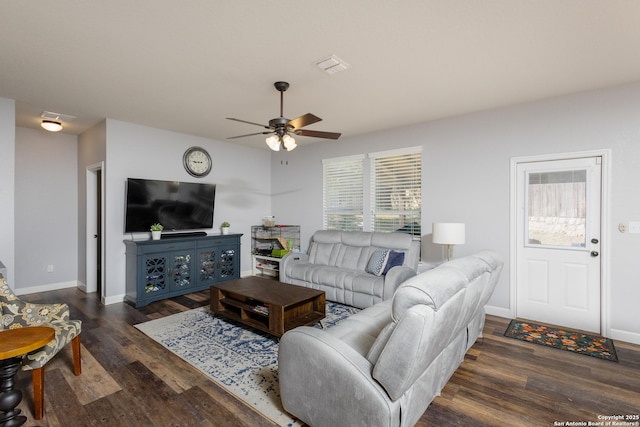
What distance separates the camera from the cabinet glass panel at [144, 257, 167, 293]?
4.35 m

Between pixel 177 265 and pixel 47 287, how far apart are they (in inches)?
92.7

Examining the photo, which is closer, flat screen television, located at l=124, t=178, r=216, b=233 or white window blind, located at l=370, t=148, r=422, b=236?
flat screen television, located at l=124, t=178, r=216, b=233

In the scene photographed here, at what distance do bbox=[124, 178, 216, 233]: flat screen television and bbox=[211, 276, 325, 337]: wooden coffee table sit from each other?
1.82 metres

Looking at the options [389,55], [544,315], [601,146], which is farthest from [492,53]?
[544,315]

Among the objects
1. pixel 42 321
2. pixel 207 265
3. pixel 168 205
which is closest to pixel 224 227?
pixel 207 265

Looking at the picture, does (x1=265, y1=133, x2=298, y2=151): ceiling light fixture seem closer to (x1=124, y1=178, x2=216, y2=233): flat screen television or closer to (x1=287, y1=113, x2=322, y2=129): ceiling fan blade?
(x1=287, y1=113, x2=322, y2=129): ceiling fan blade

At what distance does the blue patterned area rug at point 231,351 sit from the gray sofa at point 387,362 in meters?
0.37

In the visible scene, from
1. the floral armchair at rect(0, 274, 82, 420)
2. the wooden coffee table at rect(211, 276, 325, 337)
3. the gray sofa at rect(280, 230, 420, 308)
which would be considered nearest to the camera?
the floral armchair at rect(0, 274, 82, 420)

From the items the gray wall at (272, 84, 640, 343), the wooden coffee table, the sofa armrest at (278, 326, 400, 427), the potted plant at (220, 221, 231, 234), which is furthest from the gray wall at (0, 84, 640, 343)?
the sofa armrest at (278, 326, 400, 427)

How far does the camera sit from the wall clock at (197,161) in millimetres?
5250

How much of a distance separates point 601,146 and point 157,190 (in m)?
5.70

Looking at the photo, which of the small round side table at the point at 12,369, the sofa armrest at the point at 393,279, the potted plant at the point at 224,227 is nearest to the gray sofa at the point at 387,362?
the small round side table at the point at 12,369

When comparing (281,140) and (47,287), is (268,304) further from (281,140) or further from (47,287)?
(47,287)

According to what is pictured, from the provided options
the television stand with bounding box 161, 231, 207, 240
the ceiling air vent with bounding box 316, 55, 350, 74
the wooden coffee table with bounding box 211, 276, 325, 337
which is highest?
the ceiling air vent with bounding box 316, 55, 350, 74
